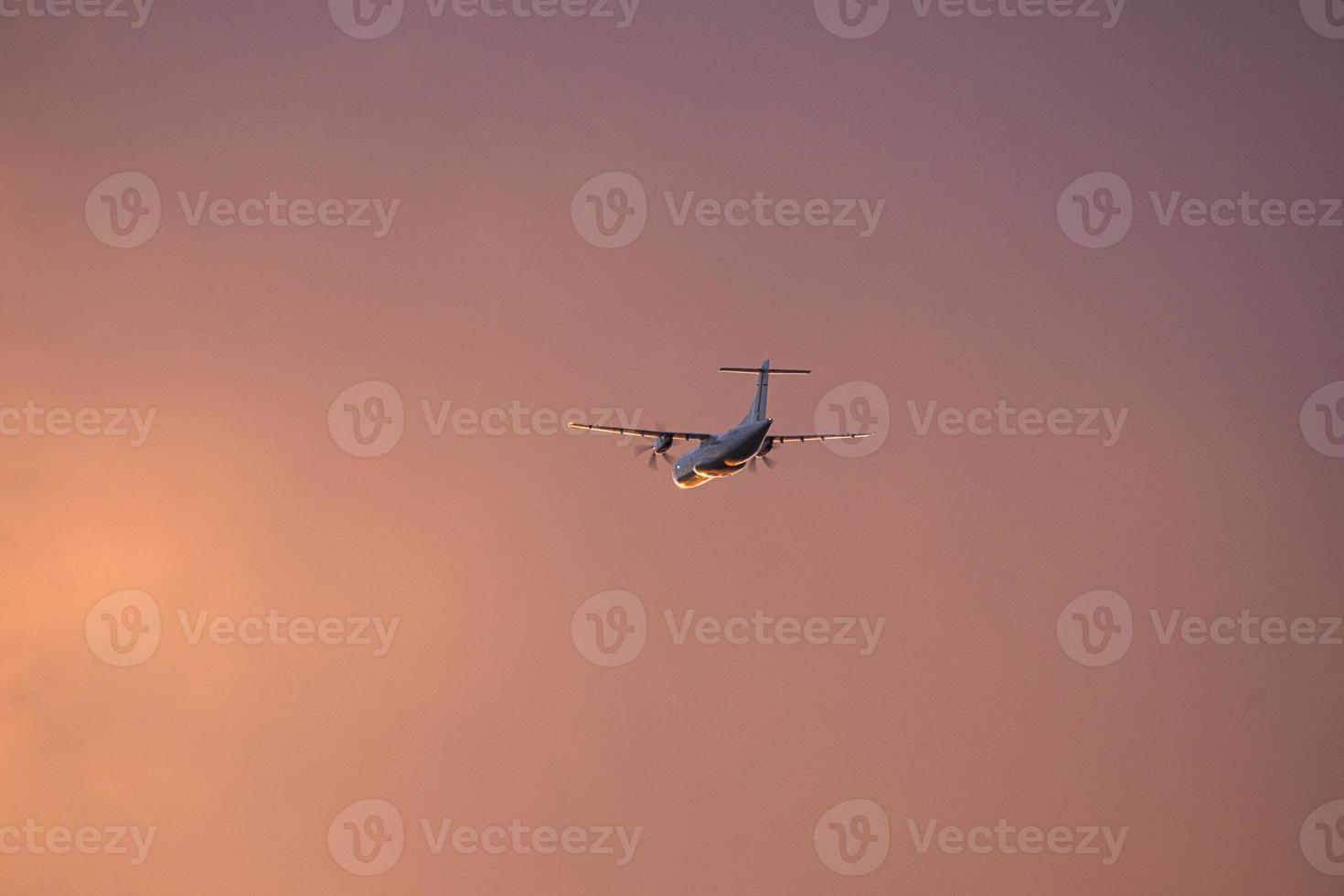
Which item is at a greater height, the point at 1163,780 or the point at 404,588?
the point at 404,588

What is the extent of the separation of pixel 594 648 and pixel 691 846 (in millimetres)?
6873

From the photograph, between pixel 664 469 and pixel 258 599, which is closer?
pixel 258 599

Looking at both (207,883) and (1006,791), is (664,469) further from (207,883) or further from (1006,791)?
(207,883)

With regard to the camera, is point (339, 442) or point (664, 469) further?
point (664, 469)

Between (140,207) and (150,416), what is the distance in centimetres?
660

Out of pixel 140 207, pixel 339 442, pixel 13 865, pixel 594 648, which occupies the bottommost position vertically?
pixel 13 865

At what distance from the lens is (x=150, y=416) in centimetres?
3588

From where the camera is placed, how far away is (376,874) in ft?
117

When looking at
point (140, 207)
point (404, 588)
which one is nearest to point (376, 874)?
point (404, 588)

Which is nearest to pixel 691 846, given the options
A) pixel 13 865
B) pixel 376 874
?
pixel 376 874

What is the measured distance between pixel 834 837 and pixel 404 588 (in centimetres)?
1553

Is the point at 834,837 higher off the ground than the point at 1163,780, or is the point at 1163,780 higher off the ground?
the point at 1163,780

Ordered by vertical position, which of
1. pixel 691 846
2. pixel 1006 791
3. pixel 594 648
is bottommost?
pixel 691 846

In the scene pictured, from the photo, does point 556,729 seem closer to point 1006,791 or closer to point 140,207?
point 1006,791
